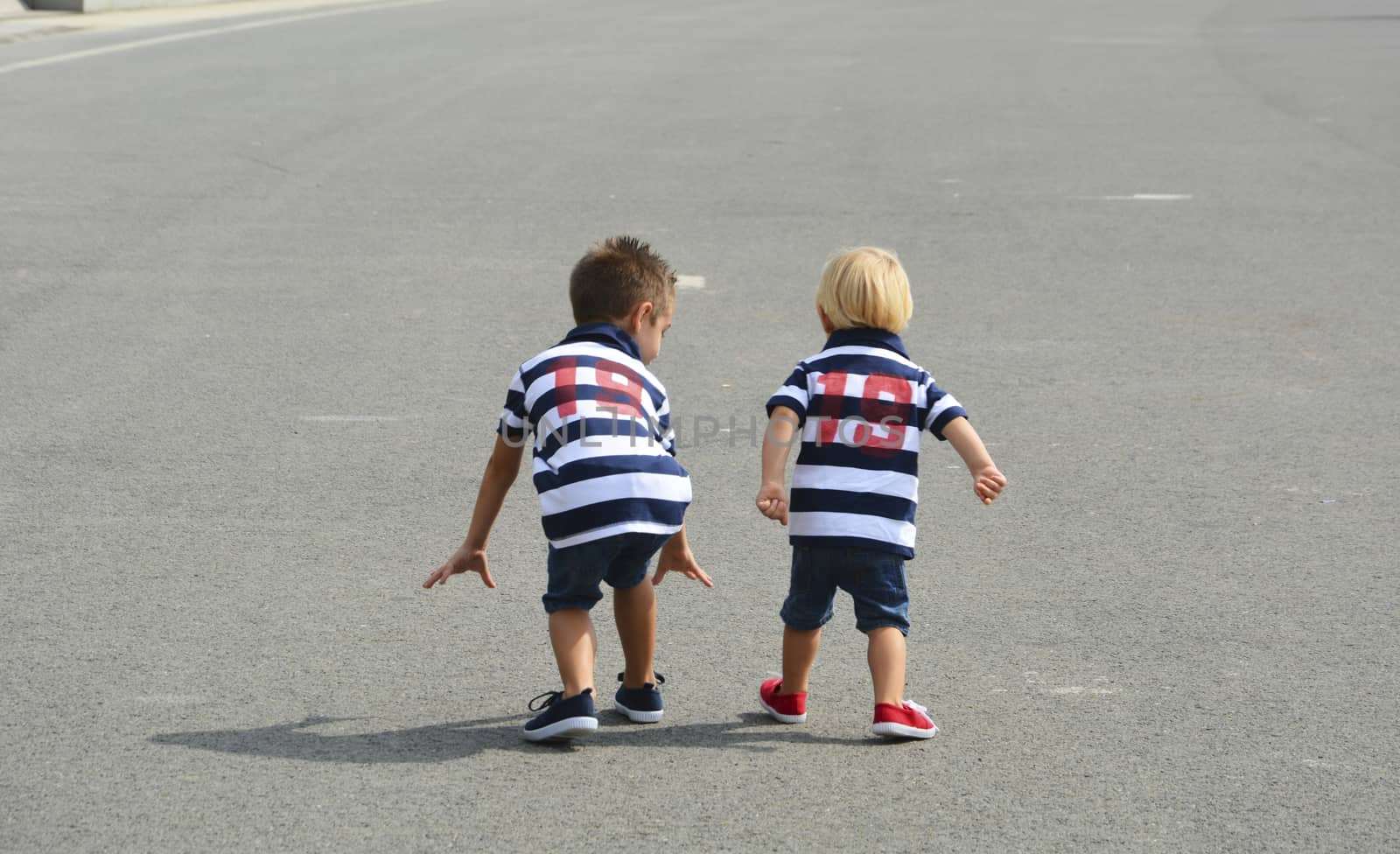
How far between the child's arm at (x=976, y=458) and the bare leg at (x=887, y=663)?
0.41m

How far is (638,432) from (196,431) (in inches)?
124

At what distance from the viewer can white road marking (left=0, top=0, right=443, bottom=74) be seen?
58.1ft

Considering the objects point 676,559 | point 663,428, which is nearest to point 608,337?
point 663,428

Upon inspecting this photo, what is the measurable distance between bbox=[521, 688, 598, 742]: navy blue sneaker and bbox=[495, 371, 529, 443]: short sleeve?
2.08 ft

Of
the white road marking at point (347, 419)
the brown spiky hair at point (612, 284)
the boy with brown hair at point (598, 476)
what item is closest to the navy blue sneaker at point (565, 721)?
the boy with brown hair at point (598, 476)

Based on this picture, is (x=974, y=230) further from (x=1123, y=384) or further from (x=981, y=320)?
(x=1123, y=384)

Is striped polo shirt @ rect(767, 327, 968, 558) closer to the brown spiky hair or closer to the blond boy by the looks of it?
the blond boy

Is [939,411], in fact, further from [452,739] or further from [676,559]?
[452,739]

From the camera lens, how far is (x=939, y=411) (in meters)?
3.93

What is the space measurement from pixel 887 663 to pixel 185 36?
772 inches

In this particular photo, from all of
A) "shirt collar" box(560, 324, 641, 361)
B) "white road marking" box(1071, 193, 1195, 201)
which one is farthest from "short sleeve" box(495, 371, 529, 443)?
"white road marking" box(1071, 193, 1195, 201)

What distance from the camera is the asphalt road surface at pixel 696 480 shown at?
3.66 meters

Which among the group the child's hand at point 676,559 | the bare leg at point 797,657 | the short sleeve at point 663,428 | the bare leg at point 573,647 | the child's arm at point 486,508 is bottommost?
the bare leg at point 797,657

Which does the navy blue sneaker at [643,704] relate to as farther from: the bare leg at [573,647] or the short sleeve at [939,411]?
the short sleeve at [939,411]
